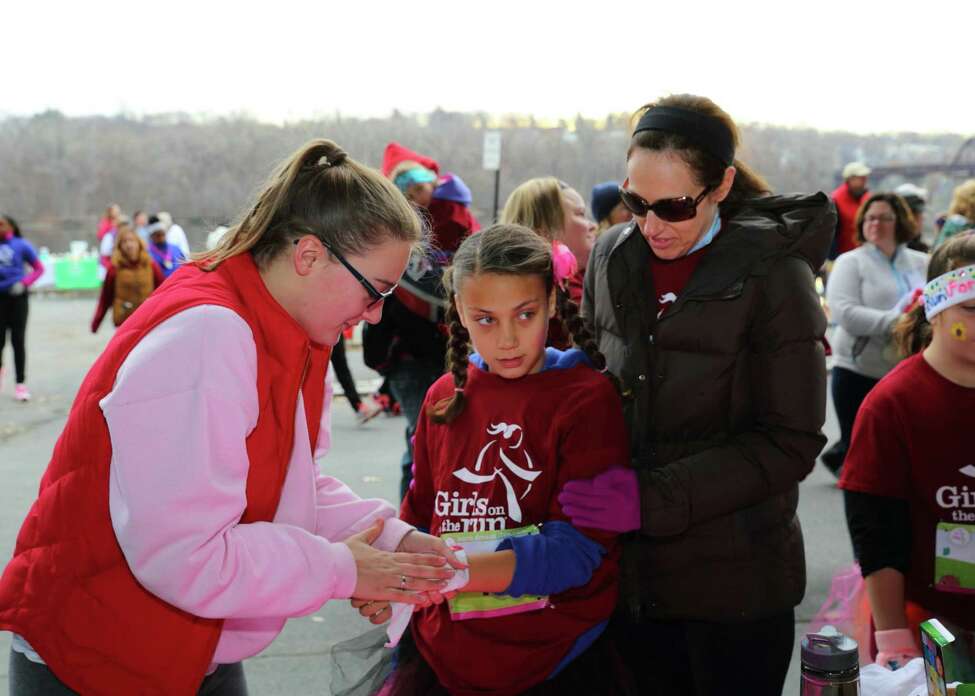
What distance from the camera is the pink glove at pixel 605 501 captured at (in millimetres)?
1973

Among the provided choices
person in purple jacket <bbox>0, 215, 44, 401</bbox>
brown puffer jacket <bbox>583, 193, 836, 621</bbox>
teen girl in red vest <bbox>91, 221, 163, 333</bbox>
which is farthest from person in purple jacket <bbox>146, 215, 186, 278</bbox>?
brown puffer jacket <bbox>583, 193, 836, 621</bbox>

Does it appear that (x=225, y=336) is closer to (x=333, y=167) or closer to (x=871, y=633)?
(x=333, y=167)

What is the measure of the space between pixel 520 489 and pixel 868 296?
4.21m

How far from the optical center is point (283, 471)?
5.47ft

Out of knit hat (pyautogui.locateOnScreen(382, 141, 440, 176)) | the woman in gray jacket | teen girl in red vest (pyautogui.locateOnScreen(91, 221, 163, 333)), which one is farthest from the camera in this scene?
teen girl in red vest (pyautogui.locateOnScreen(91, 221, 163, 333))

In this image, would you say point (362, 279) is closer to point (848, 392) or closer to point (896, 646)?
point (896, 646)

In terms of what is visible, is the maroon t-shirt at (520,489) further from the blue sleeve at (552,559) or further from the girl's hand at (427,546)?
the girl's hand at (427,546)

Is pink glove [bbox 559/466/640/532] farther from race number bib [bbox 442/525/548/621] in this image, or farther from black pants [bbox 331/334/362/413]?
black pants [bbox 331/334/362/413]

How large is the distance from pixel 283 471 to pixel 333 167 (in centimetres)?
53

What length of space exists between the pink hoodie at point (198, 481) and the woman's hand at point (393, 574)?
117mm

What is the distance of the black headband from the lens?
208 cm

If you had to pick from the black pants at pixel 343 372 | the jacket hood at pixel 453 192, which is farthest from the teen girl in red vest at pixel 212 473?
the black pants at pixel 343 372

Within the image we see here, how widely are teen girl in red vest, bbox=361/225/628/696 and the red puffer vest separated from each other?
0.48 m

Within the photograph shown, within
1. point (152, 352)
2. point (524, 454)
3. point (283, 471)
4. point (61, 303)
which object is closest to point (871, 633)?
point (524, 454)
